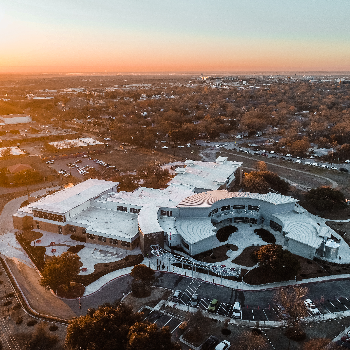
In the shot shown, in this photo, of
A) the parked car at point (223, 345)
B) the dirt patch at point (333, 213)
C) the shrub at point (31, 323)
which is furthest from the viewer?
the dirt patch at point (333, 213)

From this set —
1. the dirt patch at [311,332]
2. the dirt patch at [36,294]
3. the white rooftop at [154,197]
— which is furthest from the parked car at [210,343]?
the white rooftop at [154,197]

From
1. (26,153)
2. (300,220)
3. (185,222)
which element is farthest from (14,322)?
(26,153)

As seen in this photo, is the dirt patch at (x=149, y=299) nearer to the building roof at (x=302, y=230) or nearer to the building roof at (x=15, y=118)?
the building roof at (x=302, y=230)

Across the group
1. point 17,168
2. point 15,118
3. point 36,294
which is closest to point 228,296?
point 36,294

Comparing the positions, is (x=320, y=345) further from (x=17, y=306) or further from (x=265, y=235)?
(x=17, y=306)

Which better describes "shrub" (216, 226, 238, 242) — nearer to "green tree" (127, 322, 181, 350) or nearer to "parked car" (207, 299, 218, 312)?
"parked car" (207, 299, 218, 312)

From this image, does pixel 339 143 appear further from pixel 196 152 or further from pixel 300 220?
pixel 300 220
